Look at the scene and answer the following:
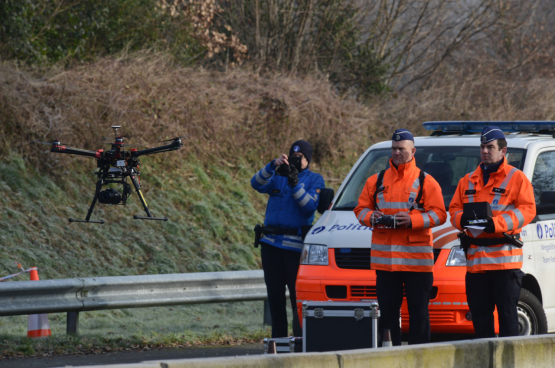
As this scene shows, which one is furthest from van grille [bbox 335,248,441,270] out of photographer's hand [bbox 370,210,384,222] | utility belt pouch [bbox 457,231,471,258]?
utility belt pouch [bbox 457,231,471,258]

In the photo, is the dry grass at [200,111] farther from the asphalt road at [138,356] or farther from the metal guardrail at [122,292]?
the asphalt road at [138,356]

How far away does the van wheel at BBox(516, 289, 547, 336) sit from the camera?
6.81m

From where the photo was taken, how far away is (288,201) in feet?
24.8

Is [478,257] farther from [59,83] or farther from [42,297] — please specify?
[59,83]

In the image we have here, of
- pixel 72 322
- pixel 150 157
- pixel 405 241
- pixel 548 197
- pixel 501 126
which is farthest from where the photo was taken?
pixel 150 157

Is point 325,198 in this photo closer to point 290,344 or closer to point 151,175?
point 290,344

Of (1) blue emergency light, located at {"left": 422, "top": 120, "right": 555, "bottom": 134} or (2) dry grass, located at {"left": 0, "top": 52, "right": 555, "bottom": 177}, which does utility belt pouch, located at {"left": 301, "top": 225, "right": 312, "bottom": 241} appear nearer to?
(1) blue emergency light, located at {"left": 422, "top": 120, "right": 555, "bottom": 134}

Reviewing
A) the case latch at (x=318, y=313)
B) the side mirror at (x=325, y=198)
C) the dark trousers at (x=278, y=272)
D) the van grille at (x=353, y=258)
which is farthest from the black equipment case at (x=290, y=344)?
the side mirror at (x=325, y=198)

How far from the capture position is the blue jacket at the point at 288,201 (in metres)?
7.43

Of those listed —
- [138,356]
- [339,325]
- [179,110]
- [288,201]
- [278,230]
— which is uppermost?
[179,110]

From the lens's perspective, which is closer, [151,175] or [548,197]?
[548,197]

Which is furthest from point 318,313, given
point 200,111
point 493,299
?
point 200,111

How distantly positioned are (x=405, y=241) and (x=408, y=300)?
47cm

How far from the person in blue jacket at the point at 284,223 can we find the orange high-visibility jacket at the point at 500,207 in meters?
1.59
